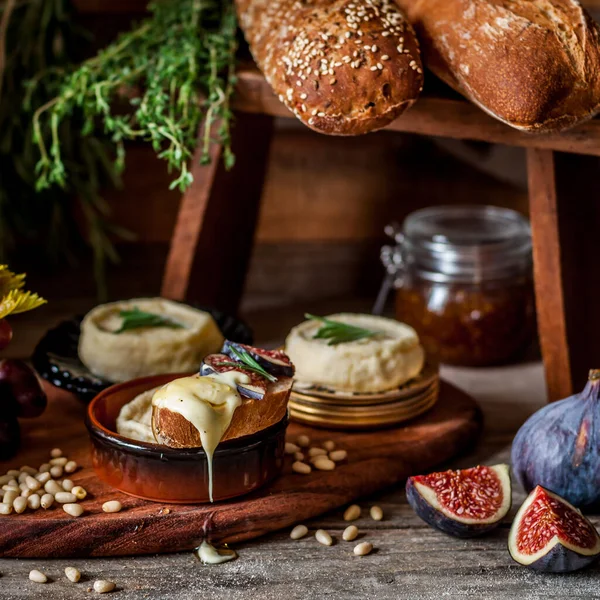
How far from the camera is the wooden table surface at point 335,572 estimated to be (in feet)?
4.77

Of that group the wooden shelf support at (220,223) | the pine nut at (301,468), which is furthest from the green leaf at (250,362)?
the wooden shelf support at (220,223)

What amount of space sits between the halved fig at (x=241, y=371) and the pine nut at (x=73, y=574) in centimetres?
37

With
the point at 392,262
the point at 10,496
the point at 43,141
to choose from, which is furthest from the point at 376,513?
the point at 43,141

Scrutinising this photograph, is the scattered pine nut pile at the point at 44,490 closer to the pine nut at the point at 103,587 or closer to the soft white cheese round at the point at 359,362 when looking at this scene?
the pine nut at the point at 103,587

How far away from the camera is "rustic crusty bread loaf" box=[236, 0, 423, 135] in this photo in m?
1.66

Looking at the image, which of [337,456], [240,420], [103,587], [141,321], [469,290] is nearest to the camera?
[103,587]

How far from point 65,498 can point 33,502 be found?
0.17 ft

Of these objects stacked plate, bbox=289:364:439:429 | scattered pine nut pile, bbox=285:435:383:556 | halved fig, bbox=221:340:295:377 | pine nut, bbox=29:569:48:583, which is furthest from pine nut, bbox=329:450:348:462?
pine nut, bbox=29:569:48:583

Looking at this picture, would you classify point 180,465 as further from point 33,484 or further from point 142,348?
point 142,348

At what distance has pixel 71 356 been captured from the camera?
2.05 meters

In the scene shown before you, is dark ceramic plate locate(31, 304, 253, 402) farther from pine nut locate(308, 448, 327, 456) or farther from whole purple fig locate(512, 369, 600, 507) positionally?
whole purple fig locate(512, 369, 600, 507)

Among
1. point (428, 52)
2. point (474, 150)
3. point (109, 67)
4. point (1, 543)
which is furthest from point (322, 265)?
point (1, 543)

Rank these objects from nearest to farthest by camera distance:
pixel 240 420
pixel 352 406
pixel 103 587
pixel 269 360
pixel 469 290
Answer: pixel 103 587 < pixel 240 420 < pixel 269 360 < pixel 352 406 < pixel 469 290

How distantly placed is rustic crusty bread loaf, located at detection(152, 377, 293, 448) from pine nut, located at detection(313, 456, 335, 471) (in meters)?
0.16
